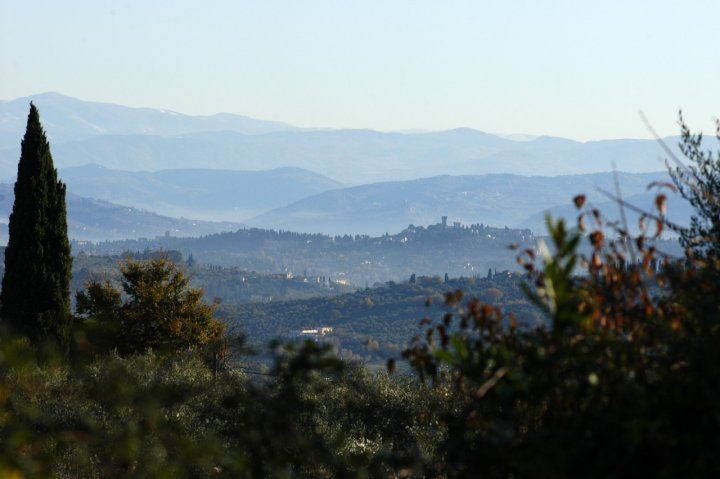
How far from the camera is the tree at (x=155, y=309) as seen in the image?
29531 mm

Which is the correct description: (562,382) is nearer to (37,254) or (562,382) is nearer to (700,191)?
(700,191)

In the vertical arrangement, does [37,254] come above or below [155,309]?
above

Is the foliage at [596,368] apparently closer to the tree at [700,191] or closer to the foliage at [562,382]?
the foliage at [562,382]

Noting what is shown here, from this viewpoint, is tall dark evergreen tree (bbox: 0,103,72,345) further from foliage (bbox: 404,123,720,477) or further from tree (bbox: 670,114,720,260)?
foliage (bbox: 404,123,720,477)

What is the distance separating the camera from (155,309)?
30.4 m

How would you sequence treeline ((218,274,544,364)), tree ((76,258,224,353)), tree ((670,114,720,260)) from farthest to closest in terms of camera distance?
treeline ((218,274,544,364)) < tree ((76,258,224,353)) < tree ((670,114,720,260))

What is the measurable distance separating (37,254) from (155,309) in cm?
447

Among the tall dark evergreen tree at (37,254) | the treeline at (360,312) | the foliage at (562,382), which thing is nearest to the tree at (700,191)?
the foliage at (562,382)

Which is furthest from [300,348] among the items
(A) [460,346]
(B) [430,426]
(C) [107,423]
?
(B) [430,426]

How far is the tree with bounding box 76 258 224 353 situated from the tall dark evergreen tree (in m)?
1.63

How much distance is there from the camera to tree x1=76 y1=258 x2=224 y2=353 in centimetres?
2953

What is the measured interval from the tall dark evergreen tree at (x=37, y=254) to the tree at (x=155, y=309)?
163cm

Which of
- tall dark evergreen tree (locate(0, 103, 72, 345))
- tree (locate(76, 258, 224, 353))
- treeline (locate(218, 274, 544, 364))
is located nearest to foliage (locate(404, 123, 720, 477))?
tall dark evergreen tree (locate(0, 103, 72, 345))

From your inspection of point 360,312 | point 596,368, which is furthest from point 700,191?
point 360,312
